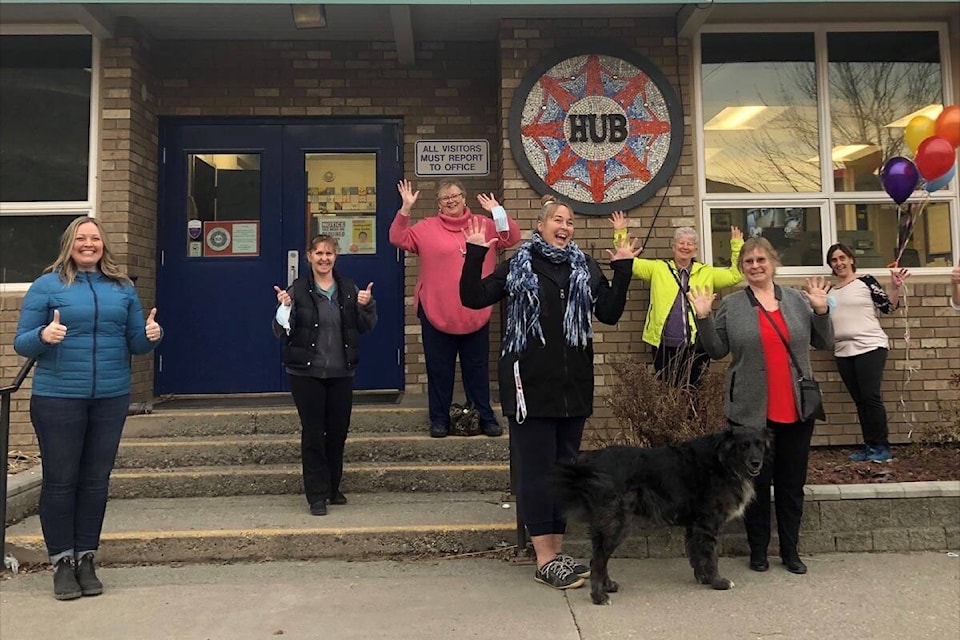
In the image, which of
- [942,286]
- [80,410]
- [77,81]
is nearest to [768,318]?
[942,286]

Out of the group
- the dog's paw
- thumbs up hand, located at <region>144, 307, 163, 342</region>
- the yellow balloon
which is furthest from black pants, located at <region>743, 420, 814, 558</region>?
thumbs up hand, located at <region>144, 307, 163, 342</region>

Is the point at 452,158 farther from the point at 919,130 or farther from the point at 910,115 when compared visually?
the point at 910,115

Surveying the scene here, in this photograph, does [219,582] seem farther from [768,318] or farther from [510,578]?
[768,318]

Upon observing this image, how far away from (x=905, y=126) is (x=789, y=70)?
1.06 metres

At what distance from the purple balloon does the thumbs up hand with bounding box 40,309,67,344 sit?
17.8 ft

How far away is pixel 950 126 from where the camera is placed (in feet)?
16.3

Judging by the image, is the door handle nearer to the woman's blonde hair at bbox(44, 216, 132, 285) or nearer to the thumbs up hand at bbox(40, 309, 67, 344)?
the woman's blonde hair at bbox(44, 216, 132, 285)

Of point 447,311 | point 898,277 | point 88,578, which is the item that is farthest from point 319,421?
point 898,277

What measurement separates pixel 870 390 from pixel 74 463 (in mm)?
5040

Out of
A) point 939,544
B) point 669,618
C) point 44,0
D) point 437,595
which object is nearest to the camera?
point 669,618

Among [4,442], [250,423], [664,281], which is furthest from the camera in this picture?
[250,423]

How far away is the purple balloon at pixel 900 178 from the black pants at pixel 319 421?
416cm

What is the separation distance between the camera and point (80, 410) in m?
3.52

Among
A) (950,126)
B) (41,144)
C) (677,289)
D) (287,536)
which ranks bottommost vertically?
(287,536)
